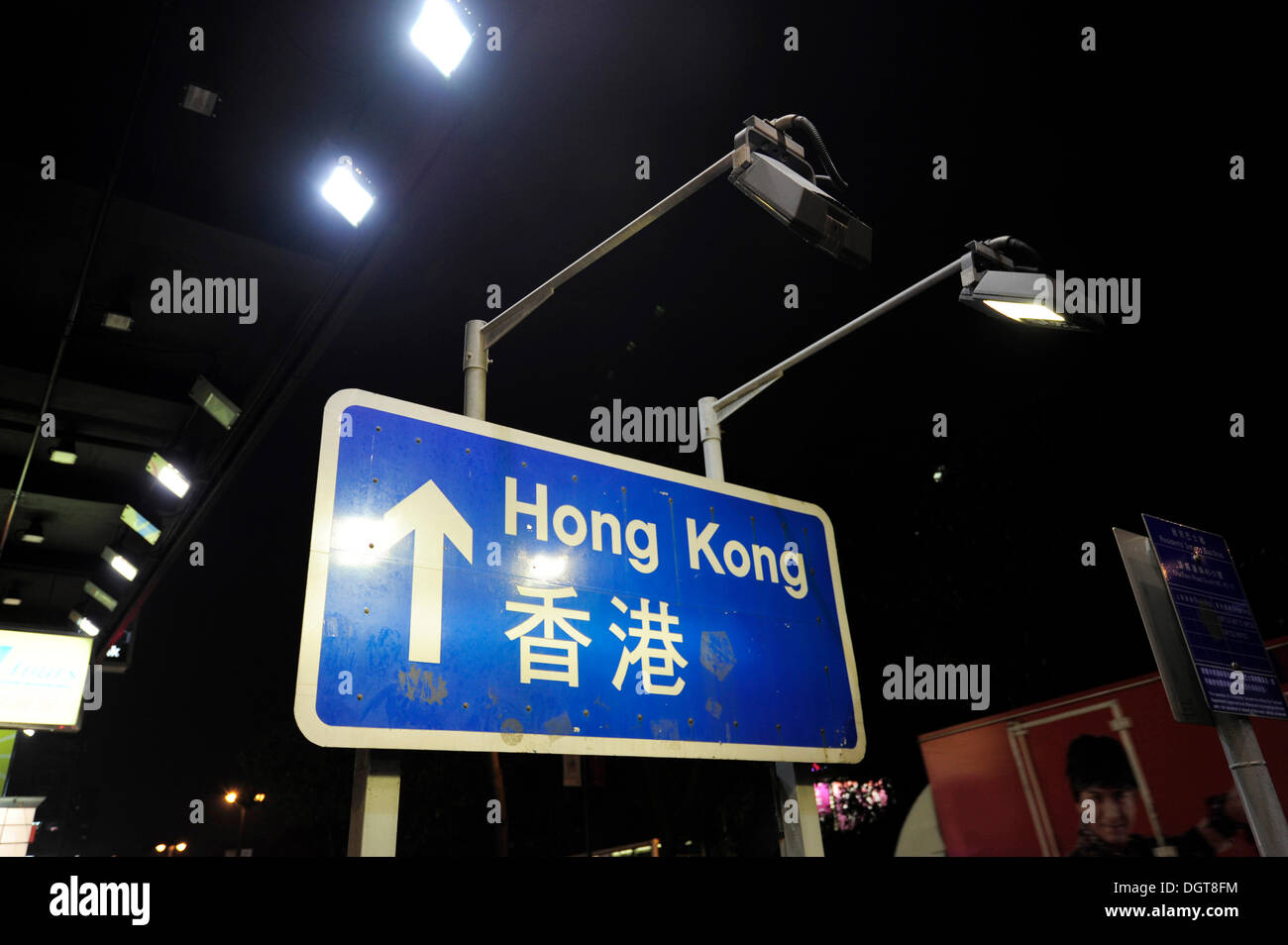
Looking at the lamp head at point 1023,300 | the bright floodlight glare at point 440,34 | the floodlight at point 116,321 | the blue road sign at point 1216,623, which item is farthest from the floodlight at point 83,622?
the blue road sign at point 1216,623

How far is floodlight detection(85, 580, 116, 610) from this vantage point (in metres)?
13.9

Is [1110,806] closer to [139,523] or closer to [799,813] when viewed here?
[799,813]

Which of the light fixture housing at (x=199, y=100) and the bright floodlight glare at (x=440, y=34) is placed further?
the light fixture housing at (x=199, y=100)

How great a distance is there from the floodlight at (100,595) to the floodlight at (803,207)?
14605mm

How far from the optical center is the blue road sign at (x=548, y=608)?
2.16 metres

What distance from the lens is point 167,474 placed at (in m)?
9.66

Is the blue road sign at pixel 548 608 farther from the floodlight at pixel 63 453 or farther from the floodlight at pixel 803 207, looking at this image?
the floodlight at pixel 63 453

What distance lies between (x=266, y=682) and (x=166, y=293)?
57.4 ft

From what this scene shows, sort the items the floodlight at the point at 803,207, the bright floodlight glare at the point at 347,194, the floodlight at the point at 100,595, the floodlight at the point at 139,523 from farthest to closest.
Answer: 1. the floodlight at the point at 100,595
2. the floodlight at the point at 139,523
3. the bright floodlight glare at the point at 347,194
4. the floodlight at the point at 803,207

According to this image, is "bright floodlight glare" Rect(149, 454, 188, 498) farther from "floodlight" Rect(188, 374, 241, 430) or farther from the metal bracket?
the metal bracket

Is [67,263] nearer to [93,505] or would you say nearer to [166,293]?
[166,293]

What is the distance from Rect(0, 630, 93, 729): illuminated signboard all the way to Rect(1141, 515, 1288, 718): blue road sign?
467 inches

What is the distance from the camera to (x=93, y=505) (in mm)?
11031
